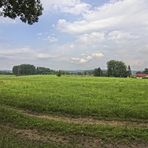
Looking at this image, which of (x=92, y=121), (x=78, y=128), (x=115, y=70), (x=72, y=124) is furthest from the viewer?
(x=115, y=70)

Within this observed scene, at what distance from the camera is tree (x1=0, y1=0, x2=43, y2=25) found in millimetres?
22281

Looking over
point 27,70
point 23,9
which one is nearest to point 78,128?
point 23,9

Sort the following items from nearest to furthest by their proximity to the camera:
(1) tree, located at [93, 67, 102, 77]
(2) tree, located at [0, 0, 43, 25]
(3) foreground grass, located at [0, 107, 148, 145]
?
(3) foreground grass, located at [0, 107, 148, 145], (2) tree, located at [0, 0, 43, 25], (1) tree, located at [93, 67, 102, 77]

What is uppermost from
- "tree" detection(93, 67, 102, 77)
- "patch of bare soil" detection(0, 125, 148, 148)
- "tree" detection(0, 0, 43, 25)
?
"tree" detection(0, 0, 43, 25)

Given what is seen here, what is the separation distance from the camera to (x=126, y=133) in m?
15.9

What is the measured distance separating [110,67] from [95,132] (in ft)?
433

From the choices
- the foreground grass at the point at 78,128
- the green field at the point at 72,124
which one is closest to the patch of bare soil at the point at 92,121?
the green field at the point at 72,124

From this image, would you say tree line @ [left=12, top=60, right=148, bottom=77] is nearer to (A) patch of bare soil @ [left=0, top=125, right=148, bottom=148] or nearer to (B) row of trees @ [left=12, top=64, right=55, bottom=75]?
(B) row of trees @ [left=12, top=64, right=55, bottom=75]

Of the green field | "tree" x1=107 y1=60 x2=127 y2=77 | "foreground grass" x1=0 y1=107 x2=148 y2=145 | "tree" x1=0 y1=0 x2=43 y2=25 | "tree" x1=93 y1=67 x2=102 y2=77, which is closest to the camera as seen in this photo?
the green field

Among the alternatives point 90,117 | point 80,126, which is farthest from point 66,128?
point 90,117

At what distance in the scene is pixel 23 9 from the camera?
74.8 ft

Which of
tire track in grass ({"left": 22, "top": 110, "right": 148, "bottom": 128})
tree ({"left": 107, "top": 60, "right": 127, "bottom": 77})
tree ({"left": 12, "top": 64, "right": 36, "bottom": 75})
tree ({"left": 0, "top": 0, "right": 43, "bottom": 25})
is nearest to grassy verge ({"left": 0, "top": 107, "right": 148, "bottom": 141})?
tire track in grass ({"left": 22, "top": 110, "right": 148, "bottom": 128})

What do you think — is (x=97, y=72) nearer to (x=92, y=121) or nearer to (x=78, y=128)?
(x=92, y=121)

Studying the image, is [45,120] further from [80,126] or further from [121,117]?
[121,117]
